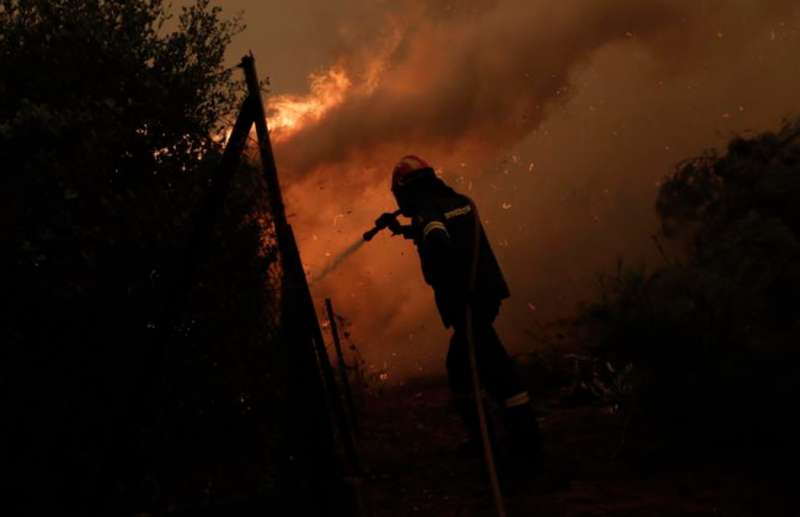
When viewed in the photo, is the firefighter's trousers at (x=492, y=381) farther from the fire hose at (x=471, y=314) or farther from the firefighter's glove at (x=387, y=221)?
the firefighter's glove at (x=387, y=221)

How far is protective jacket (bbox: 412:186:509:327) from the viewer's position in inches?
179

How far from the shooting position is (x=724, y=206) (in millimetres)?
6797

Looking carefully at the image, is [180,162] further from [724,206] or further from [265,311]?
[724,206]

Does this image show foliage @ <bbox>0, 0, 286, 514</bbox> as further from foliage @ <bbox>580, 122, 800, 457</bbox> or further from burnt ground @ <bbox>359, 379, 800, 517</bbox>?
foliage @ <bbox>580, 122, 800, 457</bbox>

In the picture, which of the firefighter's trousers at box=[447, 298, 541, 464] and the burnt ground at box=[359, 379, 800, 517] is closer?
the burnt ground at box=[359, 379, 800, 517]

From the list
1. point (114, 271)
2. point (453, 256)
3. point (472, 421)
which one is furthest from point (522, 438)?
point (114, 271)

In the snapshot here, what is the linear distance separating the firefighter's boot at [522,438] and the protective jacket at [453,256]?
2.50ft

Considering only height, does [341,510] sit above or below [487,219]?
below

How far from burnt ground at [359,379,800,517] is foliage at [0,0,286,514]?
1.66 m

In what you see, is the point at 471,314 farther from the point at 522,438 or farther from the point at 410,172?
the point at 410,172

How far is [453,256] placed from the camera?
15.1 ft

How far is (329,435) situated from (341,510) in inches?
24.2

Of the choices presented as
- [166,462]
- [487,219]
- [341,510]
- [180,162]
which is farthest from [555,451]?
[487,219]

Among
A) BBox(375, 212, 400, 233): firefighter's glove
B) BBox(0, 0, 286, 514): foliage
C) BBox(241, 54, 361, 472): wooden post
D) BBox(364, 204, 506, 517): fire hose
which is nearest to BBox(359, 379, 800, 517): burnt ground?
BBox(364, 204, 506, 517): fire hose
